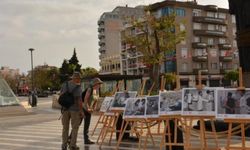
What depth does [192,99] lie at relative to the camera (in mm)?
8328

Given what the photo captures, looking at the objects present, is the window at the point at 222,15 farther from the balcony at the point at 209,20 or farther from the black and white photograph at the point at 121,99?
the black and white photograph at the point at 121,99

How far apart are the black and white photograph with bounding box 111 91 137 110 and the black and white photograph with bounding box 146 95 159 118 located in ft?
5.08

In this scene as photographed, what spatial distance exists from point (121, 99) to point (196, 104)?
3447mm

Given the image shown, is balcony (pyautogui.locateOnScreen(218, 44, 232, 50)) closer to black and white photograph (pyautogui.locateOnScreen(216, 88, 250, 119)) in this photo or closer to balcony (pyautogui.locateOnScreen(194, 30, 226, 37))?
balcony (pyautogui.locateOnScreen(194, 30, 226, 37))

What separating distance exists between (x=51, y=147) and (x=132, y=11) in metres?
111

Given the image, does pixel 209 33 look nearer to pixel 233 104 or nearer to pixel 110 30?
pixel 110 30

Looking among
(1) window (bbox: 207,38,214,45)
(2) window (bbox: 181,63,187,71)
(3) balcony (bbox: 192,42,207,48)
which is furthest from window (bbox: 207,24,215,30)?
(2) window (bbox: 181,63,187,71)

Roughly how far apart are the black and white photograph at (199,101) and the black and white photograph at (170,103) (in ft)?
0.96

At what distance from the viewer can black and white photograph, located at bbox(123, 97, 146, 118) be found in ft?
32.6

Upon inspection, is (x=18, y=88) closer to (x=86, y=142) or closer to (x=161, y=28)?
(x=161, y=28)

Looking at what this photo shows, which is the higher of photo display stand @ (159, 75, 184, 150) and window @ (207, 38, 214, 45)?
window @ (207, 38, 214, 45)

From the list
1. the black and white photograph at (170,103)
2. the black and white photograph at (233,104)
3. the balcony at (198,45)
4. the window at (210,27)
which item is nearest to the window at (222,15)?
the window at (210,27)

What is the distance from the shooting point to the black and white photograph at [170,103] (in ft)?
28.6

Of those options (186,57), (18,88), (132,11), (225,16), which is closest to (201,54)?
(186,57)
